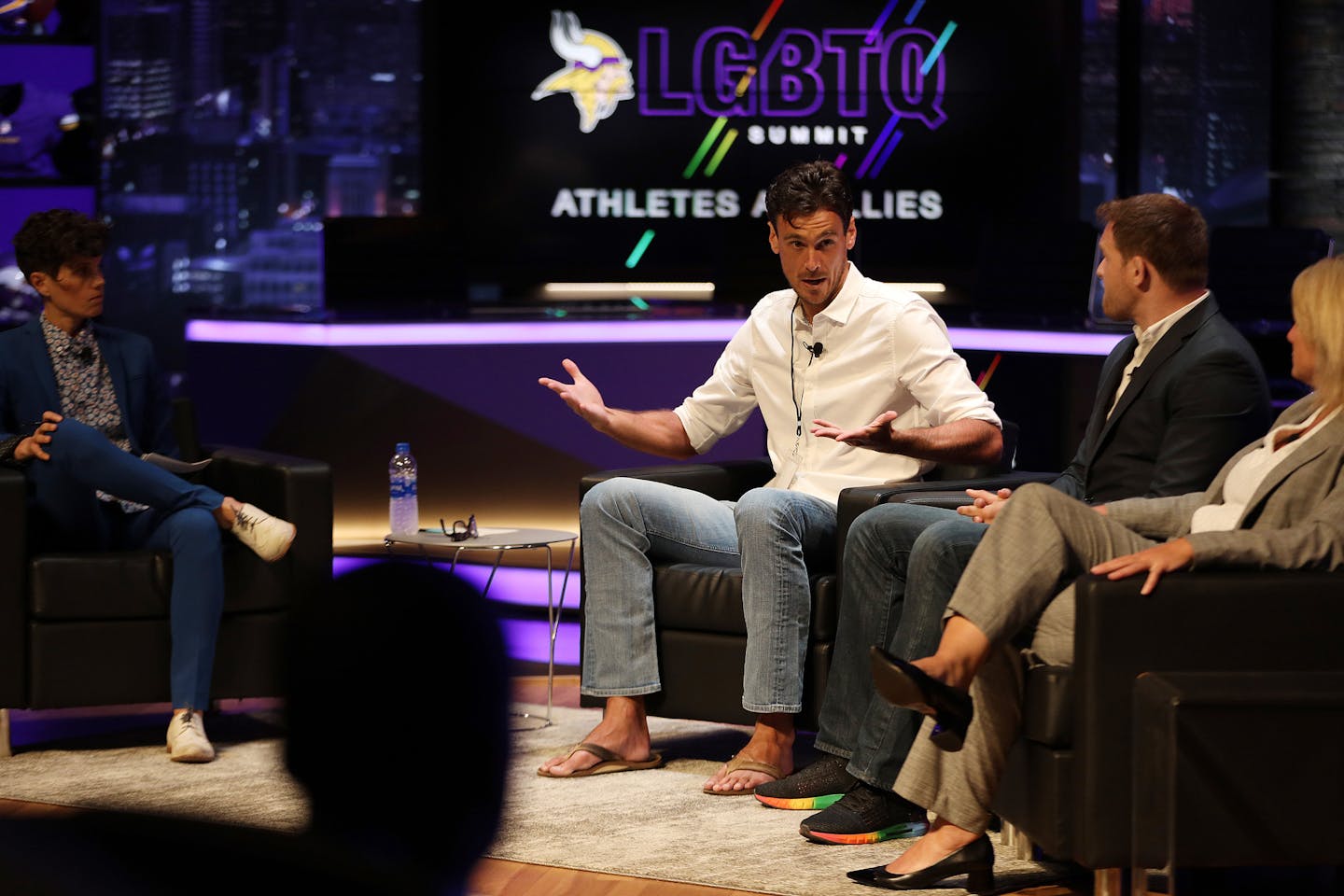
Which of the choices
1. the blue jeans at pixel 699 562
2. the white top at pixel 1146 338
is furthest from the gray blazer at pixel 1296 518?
the blue jeans at pixel 699 562

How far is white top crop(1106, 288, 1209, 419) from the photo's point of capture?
119 inches

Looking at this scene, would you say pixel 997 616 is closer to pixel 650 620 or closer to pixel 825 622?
pixel 825 622

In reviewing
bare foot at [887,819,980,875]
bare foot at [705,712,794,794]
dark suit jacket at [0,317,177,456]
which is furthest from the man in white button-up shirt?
dark suit jacket at [0,317,177,456]

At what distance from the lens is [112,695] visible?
3738mm

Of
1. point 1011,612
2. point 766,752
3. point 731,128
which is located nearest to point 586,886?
point 766,752

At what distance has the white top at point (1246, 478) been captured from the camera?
8.57 ft

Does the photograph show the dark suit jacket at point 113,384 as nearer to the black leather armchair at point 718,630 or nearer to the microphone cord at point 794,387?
the black leather armchair at point 718,630

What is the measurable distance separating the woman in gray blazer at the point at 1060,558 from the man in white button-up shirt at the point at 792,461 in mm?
604

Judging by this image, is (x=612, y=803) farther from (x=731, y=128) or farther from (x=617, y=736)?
(x=731, y=128)

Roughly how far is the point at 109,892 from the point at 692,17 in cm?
854

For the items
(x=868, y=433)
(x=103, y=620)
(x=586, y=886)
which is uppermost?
(x=868, y=433)

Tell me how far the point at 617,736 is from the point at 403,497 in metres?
1.23

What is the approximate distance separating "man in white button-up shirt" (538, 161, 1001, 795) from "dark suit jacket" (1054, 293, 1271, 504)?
0.39 meters

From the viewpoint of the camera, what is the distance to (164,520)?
12.6ft
